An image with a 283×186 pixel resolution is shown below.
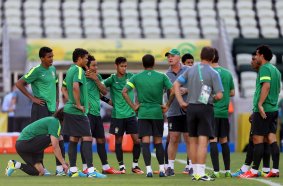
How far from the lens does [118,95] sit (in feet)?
62.1

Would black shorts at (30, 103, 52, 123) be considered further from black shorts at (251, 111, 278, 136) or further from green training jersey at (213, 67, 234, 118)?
black shorts at (251, 111, 278, 136)

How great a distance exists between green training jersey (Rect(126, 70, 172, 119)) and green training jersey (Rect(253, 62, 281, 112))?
136 cm

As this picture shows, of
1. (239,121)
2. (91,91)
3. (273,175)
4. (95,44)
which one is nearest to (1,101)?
(95,44)

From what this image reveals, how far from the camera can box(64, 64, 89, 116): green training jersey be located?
54.3 ft

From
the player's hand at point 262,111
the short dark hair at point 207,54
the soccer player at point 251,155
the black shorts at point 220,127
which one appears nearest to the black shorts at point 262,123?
the player's hand at point 262,111

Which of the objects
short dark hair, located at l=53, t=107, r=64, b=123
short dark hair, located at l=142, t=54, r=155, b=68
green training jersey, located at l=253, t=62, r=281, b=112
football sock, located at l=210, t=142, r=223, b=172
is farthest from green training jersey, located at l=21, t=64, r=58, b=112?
green training jersey, located at l=253, t=62, r=281, b=112

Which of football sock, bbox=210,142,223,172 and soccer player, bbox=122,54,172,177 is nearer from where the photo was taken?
football sock, bbox=210,142,223,172

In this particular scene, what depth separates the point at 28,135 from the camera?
56.7 ft

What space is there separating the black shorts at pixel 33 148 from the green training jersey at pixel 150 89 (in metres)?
1.57

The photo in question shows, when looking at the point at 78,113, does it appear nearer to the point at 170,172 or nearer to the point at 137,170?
the point at 170,172

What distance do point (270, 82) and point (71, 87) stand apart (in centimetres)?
300

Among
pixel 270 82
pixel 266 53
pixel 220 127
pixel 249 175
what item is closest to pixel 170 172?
pixel 220 127

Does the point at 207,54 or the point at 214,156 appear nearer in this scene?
the point at 207,54

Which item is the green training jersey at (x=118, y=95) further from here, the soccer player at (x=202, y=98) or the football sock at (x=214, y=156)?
the soccer player at (x=202, y=98)
